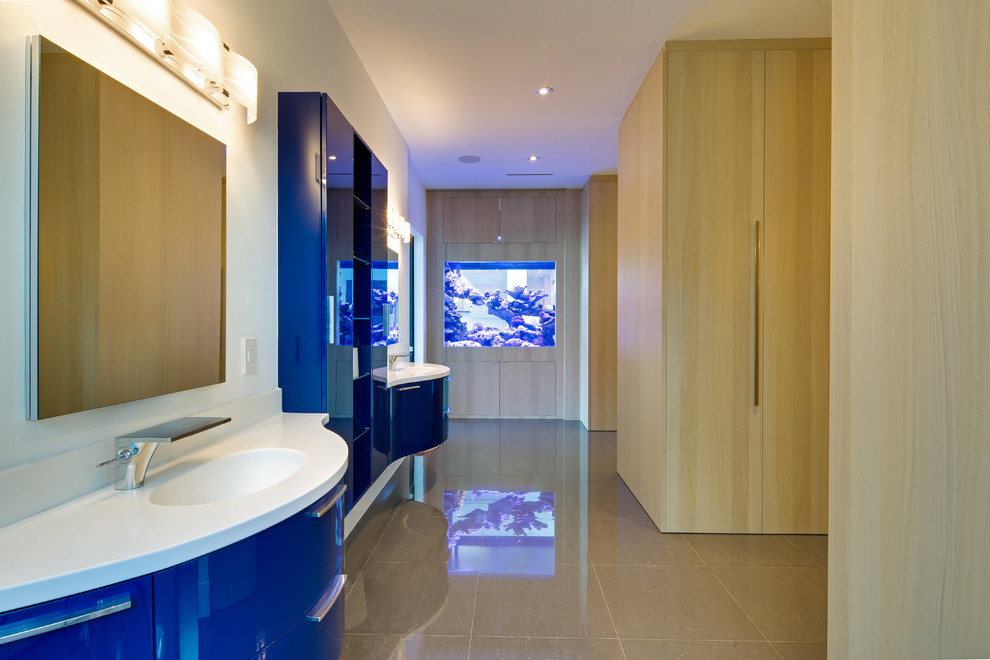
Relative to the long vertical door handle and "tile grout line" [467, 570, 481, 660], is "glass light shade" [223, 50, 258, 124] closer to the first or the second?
"tile grout line" [467, 570, 481, 660]

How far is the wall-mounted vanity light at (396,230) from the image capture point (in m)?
3.88

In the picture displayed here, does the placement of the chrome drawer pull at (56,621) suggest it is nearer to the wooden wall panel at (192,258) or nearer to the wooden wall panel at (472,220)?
the wooden wall panel at (192,258)

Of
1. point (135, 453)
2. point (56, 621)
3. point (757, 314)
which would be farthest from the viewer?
point (757, 314)

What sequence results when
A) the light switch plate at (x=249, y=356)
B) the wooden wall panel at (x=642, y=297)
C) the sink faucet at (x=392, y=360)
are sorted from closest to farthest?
the light switch plate at (x=249, y=356) < the wooden wall panel at (x=642, y=297) < the sink faucet at (x=392, y=360)

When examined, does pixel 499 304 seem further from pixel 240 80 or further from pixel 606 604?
pixel 240 80

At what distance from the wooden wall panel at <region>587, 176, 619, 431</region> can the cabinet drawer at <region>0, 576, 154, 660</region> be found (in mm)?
5274

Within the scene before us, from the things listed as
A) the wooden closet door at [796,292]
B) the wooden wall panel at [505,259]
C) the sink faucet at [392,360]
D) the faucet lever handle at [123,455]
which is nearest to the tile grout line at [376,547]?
the sink faucet at [392,360]

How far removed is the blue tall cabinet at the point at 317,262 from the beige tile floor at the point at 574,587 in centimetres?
54

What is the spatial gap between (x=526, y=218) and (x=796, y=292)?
12.6 ft

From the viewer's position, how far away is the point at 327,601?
124cm

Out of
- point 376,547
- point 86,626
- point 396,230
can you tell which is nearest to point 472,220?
point 396,230

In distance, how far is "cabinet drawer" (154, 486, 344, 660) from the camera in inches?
33.7

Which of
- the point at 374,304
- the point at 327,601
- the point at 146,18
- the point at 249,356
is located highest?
the point at 146,18

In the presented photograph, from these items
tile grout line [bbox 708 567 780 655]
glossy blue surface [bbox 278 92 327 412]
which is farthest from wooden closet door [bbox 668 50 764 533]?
glossy blue surface [bbox 278 92 327 412]
